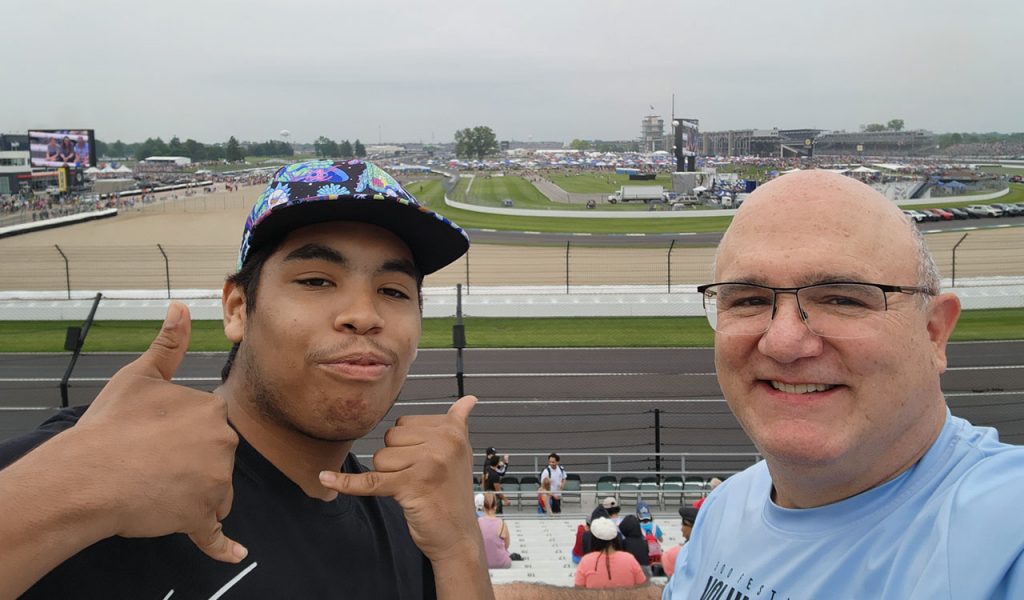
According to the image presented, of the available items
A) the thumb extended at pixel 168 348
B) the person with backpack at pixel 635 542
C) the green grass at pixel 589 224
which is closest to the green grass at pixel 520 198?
the green grass at pixel 589 224

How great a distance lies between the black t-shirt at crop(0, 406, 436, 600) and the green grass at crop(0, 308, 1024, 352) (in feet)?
59.8

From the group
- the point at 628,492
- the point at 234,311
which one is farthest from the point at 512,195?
the point at 234,311

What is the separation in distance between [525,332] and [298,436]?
20072 mm

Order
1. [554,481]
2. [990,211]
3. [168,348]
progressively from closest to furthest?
[168,348] < [554,481] < [990,211]

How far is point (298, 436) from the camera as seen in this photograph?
6.26 ft

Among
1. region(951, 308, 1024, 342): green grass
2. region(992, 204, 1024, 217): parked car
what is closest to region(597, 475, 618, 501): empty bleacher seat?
region(951, 308, 1024, 342): green grass

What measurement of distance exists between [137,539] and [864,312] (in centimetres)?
165

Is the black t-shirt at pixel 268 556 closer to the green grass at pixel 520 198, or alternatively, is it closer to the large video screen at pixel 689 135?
the green grass at pixel 520 198

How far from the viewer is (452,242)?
219 cm

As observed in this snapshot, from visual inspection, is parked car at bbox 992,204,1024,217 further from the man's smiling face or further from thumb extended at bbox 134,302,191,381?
thumb extended at bbox 134,302,191,381

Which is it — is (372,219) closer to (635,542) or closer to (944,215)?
(635,542)

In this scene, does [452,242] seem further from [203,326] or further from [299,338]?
[203,326]

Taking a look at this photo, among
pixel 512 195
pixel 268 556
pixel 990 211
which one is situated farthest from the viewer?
pixel 512 195

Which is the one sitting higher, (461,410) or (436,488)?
(461,410)
